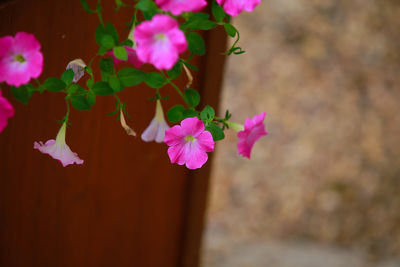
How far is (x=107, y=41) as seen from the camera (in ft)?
1.51

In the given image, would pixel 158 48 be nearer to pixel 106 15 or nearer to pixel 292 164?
pixel 106 15

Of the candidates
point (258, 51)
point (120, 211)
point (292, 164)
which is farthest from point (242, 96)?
point (120, 211)

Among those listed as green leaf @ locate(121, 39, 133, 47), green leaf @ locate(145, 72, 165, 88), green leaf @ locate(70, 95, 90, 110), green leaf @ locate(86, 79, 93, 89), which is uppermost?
green leaf @ locate(121, 39, 133, 47)

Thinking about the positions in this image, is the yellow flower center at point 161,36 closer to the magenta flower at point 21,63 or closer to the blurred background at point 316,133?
the magenta flower at point 21,63

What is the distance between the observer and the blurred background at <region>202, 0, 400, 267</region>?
3102mm

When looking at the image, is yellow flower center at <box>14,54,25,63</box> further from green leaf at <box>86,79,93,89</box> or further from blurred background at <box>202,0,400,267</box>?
blurred background at <box>202,0,400,267</box>

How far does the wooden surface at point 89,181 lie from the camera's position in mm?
668

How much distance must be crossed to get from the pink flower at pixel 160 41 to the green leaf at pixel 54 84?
0.13 meters

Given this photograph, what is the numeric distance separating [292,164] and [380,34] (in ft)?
3.78

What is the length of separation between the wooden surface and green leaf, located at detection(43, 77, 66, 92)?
0.17 m

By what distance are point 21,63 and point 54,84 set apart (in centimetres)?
6

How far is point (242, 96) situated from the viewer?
3.16 m

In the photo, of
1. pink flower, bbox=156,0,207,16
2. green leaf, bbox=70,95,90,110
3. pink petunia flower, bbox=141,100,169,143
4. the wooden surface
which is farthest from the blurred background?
pink flower, bbox=156,0,207,16

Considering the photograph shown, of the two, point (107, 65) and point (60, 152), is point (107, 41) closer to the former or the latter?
point (107, 65)
